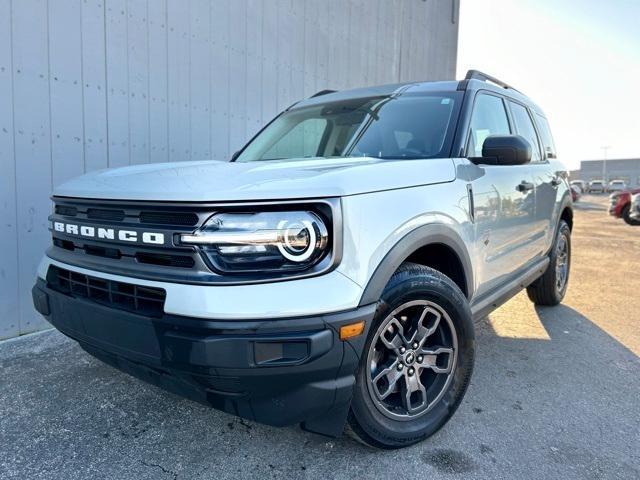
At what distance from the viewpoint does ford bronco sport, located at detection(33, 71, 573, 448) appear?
5.72 feet

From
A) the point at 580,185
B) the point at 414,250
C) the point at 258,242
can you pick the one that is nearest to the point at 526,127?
the point at 414,250

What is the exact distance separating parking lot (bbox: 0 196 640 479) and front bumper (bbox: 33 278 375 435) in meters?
0.47

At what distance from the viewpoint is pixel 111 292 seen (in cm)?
200

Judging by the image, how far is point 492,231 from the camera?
296 centimetres

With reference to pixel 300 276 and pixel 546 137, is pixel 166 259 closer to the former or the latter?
pixel 300 276

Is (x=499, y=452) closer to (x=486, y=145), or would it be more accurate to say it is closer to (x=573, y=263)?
(x=486, y=145)

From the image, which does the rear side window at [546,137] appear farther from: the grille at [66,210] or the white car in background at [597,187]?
the white car in background at [597,187]

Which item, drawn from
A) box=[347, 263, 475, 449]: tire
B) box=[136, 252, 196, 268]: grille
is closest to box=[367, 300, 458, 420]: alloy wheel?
box=[347, 263, 475, 449]: tire

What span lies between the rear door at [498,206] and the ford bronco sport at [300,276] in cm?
3

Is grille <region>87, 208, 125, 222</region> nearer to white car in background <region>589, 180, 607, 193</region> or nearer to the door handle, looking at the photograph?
the door handle

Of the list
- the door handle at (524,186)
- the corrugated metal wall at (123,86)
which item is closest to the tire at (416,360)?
the door handle at (524,186)

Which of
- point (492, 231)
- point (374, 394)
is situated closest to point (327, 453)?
point (374, 394)

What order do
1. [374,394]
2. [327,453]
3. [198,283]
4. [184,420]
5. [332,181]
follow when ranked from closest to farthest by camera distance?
[198,283]
[332,181]
[374,394]
[327,453]
[184,420]

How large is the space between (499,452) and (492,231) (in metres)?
1.25
